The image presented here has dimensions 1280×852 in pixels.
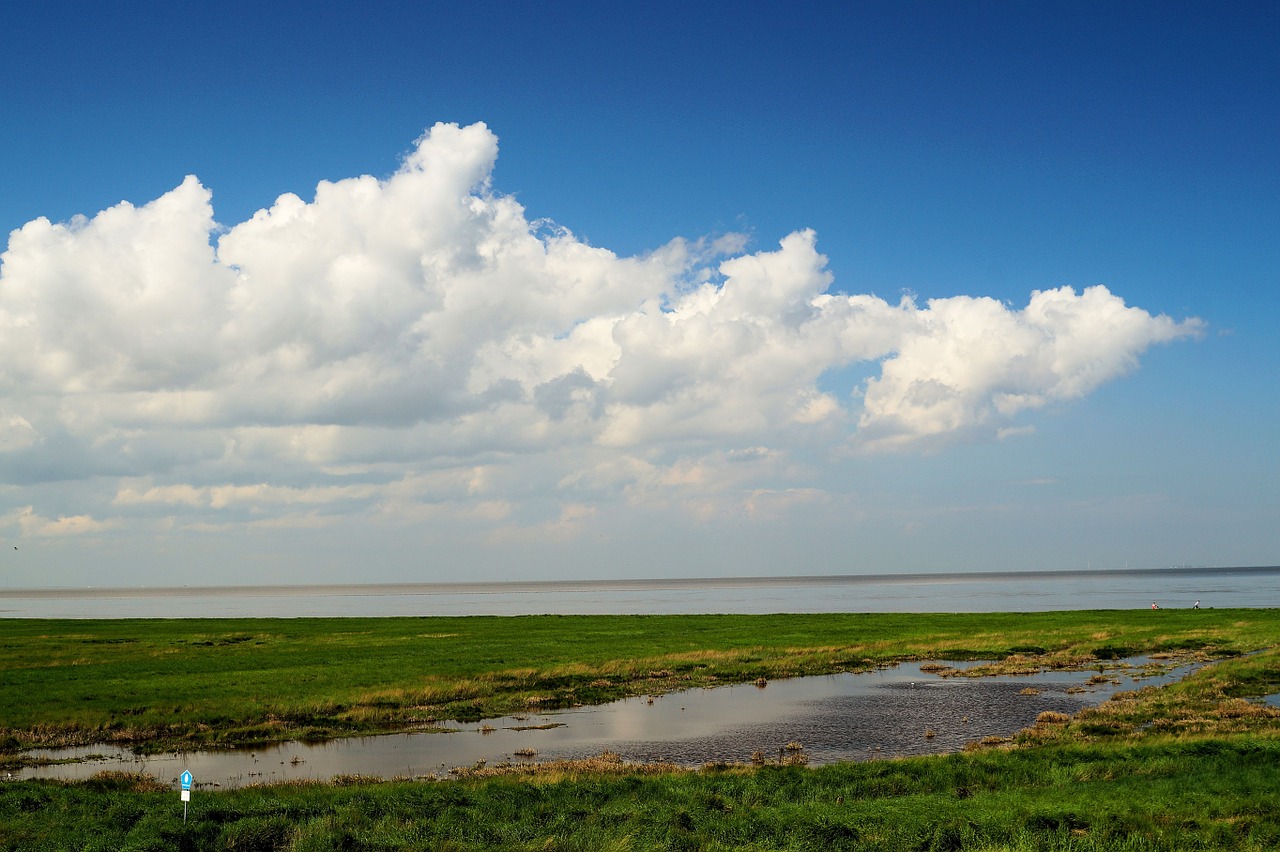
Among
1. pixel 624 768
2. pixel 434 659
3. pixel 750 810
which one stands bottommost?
pixel 434 659

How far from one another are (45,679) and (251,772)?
31792mm

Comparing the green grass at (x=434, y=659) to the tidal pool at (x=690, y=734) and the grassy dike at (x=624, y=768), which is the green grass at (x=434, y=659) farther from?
the tidal pool at (x=690, y=734)

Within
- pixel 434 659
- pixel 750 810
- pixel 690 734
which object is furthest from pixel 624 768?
pixel 434 659

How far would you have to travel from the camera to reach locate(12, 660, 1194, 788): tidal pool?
35.6 m

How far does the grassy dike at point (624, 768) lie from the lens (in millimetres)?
21891

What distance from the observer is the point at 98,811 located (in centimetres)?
2484

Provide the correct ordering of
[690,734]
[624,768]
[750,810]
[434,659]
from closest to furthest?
[750,810] → [624,768] → [690,734] → [434,659]

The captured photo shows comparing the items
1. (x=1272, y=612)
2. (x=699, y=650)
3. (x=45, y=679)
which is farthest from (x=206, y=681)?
(x=1272, y=612)

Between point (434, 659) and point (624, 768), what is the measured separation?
38341 mm

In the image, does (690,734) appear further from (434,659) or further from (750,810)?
(434,659)

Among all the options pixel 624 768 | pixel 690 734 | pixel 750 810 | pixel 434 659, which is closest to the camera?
pixel 750 810

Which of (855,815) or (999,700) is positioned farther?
(999,700)

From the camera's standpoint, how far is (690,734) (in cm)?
4122

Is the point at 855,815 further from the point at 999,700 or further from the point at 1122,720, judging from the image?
the point at 999,700
